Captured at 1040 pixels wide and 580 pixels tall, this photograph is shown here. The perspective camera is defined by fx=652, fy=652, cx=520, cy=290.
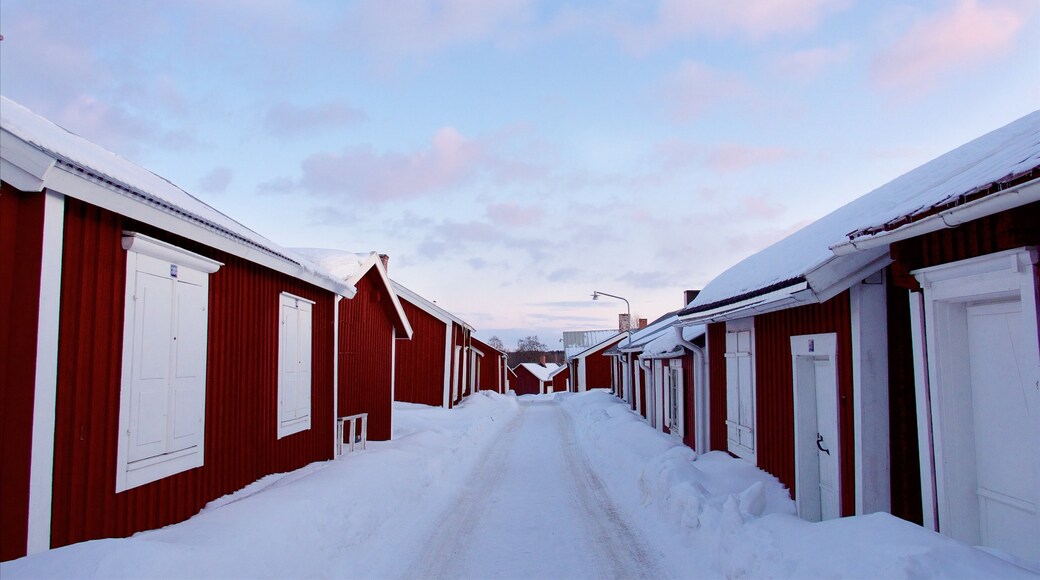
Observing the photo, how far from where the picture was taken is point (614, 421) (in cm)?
1928

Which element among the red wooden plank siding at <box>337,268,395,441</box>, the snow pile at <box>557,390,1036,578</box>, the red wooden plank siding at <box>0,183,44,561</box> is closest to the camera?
the snow pile at <box>557,390,1036,578</box>

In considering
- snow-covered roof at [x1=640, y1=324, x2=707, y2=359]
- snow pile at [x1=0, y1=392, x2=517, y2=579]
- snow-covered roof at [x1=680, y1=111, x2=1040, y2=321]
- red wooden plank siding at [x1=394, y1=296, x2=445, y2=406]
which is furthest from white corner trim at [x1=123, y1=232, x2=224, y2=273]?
red wooden plank siding at [x1=394, y1=296, x2=445, y2=406]

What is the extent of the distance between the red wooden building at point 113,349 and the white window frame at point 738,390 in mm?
6667

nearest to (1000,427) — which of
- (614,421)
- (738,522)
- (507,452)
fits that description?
(738,522)

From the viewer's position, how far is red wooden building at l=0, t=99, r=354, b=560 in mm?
4133

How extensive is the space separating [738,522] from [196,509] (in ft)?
17.4

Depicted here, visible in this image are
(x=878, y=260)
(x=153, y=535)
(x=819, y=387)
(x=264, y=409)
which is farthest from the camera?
(x=264, y=409)

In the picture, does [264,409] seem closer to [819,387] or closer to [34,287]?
[34,287]

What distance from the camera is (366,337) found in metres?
13.5

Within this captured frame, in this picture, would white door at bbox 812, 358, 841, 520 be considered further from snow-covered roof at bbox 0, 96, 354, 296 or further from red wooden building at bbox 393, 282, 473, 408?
red wooden building at bbox 393, 282, 473, 408

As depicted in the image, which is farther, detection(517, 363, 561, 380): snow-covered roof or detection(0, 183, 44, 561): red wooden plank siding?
detection(517, 363, 561, 380): snow-covered roof

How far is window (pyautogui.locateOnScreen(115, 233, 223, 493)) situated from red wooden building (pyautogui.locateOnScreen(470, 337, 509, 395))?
1163 inches

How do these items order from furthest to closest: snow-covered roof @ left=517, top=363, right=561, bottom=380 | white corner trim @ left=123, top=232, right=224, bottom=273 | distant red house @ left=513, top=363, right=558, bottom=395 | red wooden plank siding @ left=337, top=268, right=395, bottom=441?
distant red house @ left=513, top=363, right=558, bottom=395 < snow-covered roof @ left=517, top=363, right=561, bottom=380 < red wooden plank siding @ left=337, top=268, right=395, bottom=441 < white corner trim @ left=123, top=232, right=224, bottom=273

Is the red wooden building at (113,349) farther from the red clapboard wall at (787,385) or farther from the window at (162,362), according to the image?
the red clapboard wall at (787,385)
